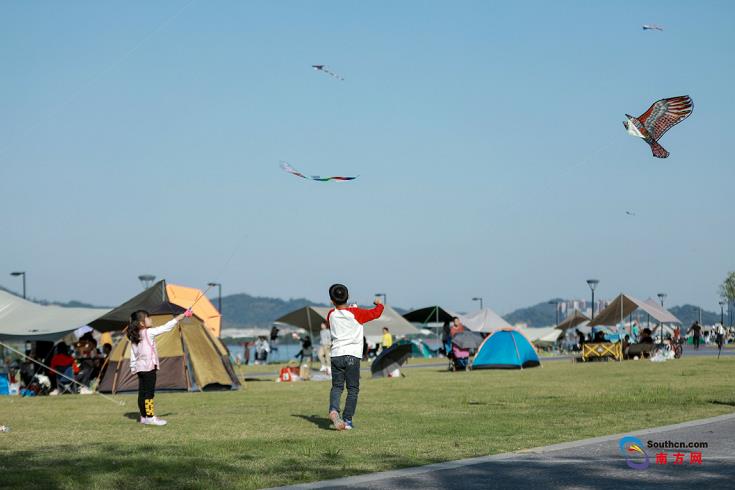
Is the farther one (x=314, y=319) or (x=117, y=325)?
(x=314, y=319)

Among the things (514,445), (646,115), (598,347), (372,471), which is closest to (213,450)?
(372,471)

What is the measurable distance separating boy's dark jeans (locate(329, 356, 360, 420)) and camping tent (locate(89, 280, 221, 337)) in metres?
6.66

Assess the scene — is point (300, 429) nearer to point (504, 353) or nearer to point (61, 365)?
point (61, 365)

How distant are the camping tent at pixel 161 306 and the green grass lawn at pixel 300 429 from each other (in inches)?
140

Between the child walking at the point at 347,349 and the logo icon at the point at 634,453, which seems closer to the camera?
the logo icon at the point at 634,453

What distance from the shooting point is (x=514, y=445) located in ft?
33.0

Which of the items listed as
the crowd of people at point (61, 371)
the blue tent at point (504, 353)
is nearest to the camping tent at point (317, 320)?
the blue tent at point (504, 353)

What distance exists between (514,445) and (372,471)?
6.82 feet

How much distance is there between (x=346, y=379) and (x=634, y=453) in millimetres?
4192

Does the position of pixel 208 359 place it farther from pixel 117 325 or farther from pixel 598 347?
pixel 598 347

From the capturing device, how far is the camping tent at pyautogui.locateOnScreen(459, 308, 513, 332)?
53156 mm

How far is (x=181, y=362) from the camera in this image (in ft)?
78.0

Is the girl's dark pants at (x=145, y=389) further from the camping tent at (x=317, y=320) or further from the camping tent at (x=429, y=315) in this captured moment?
the camping tent at (x=429, y=315)

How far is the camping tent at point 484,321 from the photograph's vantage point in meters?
53.2
